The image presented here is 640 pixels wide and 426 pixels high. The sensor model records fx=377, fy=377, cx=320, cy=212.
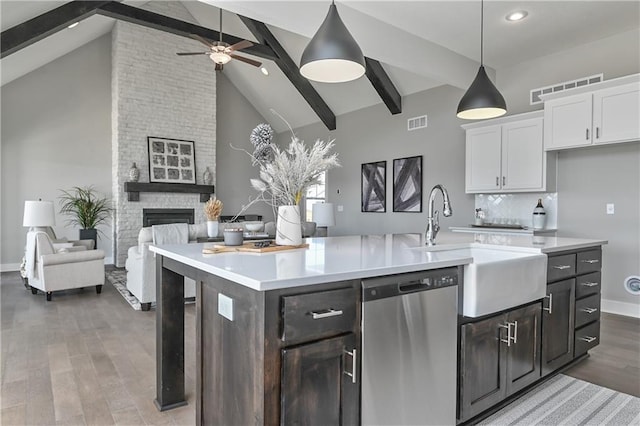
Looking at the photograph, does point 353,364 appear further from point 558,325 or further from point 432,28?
point 432,28

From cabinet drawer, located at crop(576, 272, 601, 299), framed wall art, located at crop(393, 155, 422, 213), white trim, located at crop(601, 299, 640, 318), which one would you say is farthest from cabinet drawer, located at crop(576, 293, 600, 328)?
framed wall art, located at crop(393, 155, 422, 213)

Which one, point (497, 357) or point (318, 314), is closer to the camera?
point (318, 314)

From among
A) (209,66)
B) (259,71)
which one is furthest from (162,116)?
(259,71)

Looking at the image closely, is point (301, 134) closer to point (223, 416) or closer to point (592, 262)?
point (592, 262)

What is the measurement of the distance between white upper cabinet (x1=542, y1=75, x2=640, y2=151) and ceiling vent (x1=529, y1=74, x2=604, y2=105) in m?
0.41

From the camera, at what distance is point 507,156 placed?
499cm

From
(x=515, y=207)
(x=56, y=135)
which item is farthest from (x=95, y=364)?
(x=56, y=135)

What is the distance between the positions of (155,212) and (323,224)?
3.74 metres

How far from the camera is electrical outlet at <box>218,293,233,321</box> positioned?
1417mm

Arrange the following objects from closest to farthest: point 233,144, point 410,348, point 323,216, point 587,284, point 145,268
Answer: point 410,348, point 587,284, point 145,268, point 323,216, point 233,144

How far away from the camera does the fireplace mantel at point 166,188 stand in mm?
7336

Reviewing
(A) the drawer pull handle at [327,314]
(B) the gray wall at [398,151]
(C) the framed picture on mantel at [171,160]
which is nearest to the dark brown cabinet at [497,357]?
(A) the drawer pull handle at [327,314]

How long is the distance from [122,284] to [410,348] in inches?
211

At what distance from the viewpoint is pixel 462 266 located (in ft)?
Answer: 6.11
